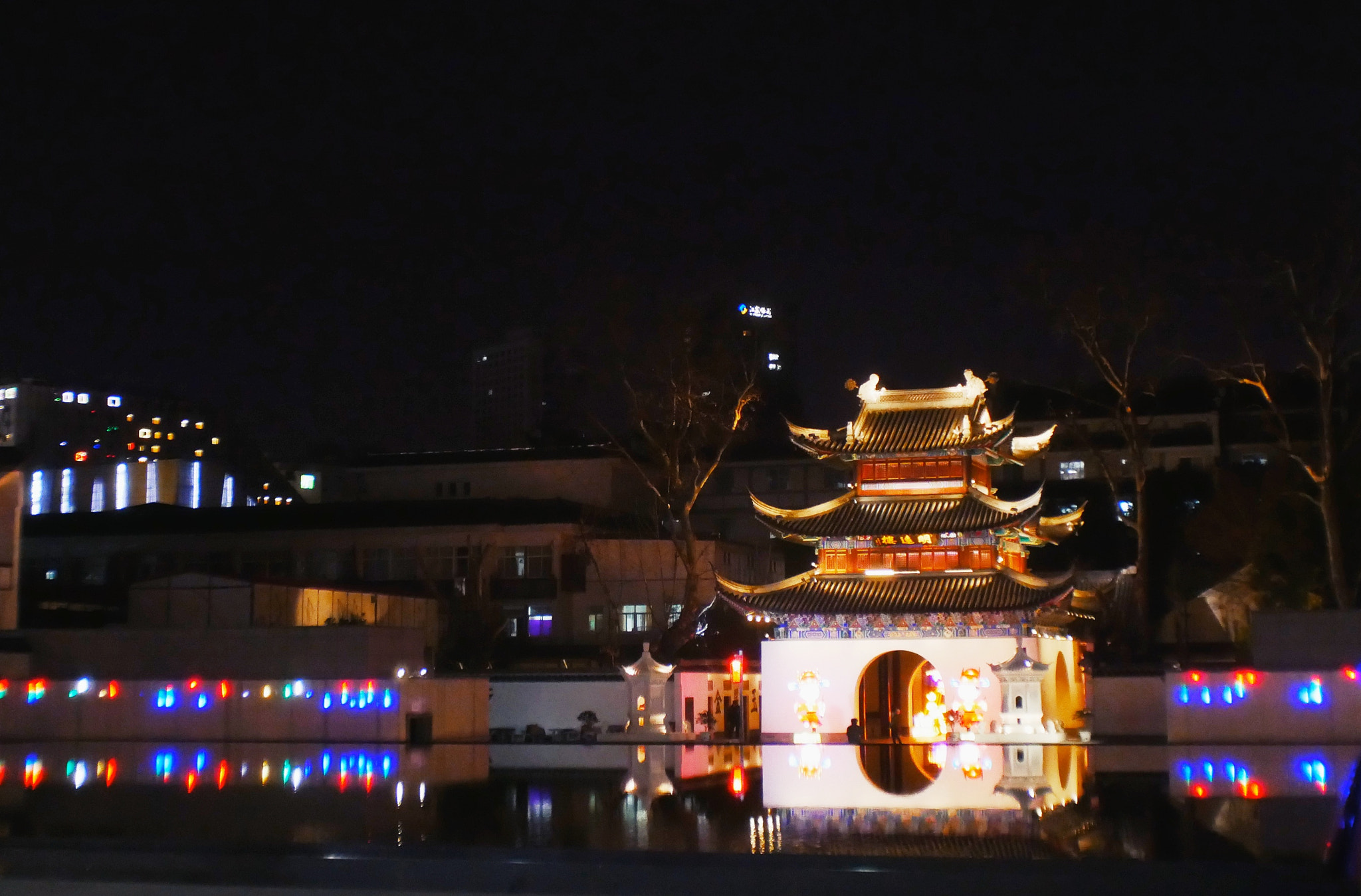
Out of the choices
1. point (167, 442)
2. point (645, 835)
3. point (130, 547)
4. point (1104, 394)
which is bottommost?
point (645, 835)

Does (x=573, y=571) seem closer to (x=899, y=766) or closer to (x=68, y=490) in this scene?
(x=899, y=766)

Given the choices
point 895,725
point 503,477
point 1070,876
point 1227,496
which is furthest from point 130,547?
point 1070,876

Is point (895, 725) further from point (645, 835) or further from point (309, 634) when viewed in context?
point (645, 835)

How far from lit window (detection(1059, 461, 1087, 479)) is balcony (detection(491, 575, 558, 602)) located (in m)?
22.6

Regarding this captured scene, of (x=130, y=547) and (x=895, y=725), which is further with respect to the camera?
(x=130, y=547)

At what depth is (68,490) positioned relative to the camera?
67812 mm

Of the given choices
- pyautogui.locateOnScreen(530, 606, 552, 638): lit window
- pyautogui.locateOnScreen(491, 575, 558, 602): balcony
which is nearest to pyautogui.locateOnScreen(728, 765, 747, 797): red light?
pyautogui.locateOnScreen(491, 575, 558, 602): balcony

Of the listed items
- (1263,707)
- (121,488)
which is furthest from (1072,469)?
(121,488)

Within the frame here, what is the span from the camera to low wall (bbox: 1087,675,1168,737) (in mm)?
30516

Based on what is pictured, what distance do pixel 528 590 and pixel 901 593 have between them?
20.6m

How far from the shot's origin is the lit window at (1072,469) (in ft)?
194

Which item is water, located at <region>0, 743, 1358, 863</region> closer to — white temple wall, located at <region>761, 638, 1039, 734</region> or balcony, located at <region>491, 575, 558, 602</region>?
white temple wall, located at <region>761, 638, 1039, 734</region>

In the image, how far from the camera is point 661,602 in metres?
48.6

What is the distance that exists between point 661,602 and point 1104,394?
932 inches
